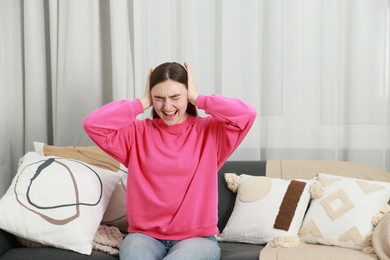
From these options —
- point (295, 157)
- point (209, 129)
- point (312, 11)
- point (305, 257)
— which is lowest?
point (305, 257)

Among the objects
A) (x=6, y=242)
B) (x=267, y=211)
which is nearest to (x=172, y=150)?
(x=267, y=211)

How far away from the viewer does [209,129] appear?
2.38 meters

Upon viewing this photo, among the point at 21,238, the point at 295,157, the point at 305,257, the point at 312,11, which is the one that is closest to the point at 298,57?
the point at 312,11

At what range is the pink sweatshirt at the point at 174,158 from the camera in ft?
7.54

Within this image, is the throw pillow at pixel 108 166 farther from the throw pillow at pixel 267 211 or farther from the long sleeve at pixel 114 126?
the throw pillow at pixel 267 211

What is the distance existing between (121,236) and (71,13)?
1.25 metres

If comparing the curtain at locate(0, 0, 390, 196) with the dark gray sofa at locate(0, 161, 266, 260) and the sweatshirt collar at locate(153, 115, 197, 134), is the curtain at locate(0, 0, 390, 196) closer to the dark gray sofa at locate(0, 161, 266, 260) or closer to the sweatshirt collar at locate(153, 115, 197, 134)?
the dark gray sofa at locate(0, 161, 266, 260)

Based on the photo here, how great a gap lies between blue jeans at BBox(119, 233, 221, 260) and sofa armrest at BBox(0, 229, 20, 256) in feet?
1.63

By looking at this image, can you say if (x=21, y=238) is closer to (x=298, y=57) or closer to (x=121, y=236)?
(x=121, y=236)

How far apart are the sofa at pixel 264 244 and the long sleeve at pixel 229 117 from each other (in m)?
0.40

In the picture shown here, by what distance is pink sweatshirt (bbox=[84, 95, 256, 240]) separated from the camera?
230 centimetres

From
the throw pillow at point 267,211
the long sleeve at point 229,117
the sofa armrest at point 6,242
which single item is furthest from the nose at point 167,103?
the sofa armrest at point 6,242

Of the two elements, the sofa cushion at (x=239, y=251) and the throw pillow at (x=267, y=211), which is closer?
the sofa cushion at (x=239, y=251)

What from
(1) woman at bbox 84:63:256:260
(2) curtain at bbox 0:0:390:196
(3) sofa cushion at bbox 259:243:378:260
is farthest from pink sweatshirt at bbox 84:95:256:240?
(2) curtain at bbox 0:0:390:196
